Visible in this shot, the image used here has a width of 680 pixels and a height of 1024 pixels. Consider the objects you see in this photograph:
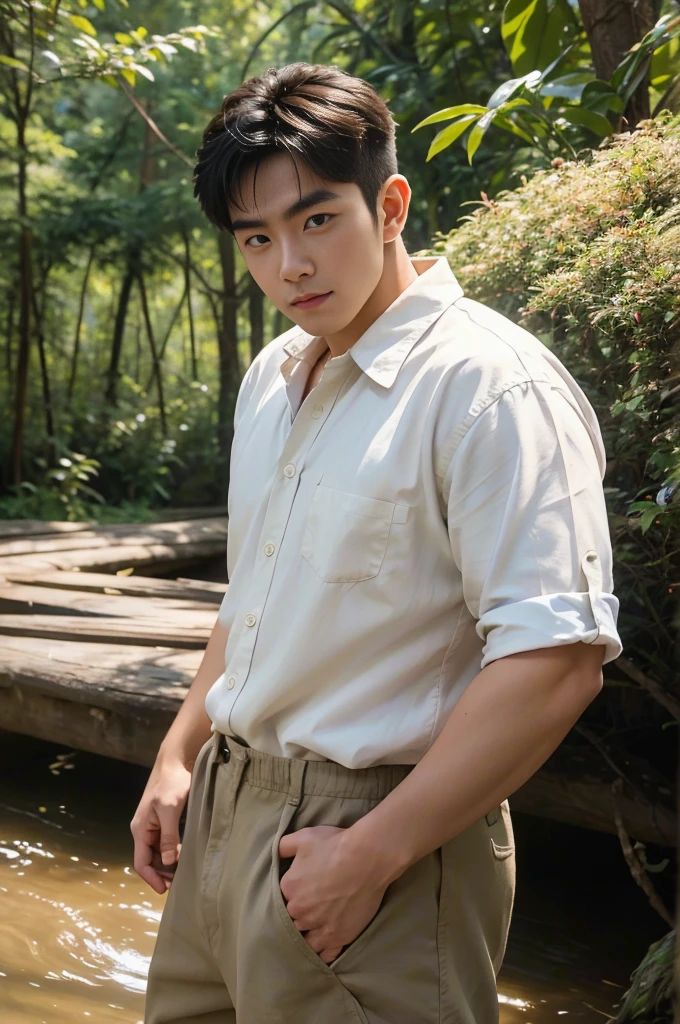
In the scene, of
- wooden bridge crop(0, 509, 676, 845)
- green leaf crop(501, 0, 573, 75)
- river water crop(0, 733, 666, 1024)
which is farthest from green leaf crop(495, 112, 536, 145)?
river water crop(0, 733, 666, 1024)

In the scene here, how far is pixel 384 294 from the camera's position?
138 cm

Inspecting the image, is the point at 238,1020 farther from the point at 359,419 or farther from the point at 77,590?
the point at 77,590

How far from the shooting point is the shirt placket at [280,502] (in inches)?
51.8

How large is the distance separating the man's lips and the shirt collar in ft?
0.23

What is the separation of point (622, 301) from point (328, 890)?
4.00 feet

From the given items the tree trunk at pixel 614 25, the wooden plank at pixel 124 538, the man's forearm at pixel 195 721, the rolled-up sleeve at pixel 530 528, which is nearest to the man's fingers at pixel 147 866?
the man's forearm at pixel 195 721

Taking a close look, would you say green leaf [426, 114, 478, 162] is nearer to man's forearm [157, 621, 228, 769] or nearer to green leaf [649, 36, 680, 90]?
green leaf [649, 36, 680, 90]

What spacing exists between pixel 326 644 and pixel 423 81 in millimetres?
5086

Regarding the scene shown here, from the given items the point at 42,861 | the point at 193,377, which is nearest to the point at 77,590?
the point at 42,861

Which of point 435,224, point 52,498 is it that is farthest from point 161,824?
point 52,498

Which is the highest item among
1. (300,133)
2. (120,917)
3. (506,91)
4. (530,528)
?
(506,91)

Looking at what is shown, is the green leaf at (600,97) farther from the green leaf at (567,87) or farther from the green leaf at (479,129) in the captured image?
→ the green leaf at (479,129)

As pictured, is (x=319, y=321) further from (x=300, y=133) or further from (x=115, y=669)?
(x=115, y=669)

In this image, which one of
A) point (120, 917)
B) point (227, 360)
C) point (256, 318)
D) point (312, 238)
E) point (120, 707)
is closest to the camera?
point (312, 238)
